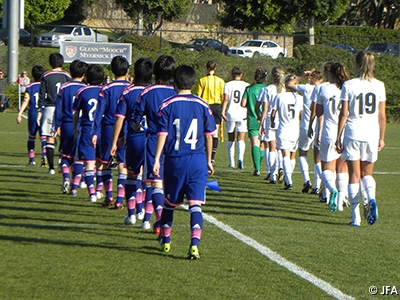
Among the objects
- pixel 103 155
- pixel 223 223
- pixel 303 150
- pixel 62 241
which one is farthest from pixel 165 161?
pixel 303 150

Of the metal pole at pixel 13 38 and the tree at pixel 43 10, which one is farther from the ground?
the tree at pixel 43 10

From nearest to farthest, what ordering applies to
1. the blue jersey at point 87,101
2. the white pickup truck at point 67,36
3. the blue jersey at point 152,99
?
the blue jersey at point 152,99, the blue jersey at point 87,101, the white pickup truck at point 67,36

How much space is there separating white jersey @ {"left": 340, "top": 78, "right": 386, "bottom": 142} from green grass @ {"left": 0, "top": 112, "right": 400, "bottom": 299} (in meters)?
1.20

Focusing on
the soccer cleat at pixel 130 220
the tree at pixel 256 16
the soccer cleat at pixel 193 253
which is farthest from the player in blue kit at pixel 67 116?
the tree at pixel 256 16

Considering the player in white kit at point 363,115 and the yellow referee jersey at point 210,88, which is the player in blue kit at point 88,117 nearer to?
the player in white kit at point 363,115

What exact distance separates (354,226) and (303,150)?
3.14 metres

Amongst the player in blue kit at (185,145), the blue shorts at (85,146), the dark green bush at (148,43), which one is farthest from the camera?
the dark green bush at (148,43)

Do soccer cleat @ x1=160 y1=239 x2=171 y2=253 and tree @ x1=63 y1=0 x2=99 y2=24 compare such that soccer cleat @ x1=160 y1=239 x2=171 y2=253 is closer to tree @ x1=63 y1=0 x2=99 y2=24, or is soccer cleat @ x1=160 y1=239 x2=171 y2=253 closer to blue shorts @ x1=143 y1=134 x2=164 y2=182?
blue shorts @ x1=143 y1=134 x2=164 y2=182

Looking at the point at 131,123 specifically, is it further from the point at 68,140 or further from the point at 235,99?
the point at 235,99

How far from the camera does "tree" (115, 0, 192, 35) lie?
62.3 m

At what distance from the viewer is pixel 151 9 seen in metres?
64.0

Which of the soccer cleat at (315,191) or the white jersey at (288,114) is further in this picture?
the white jersey at (288,114)

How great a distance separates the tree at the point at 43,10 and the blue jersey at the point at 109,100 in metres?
53.5

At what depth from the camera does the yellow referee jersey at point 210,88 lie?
16703mm
